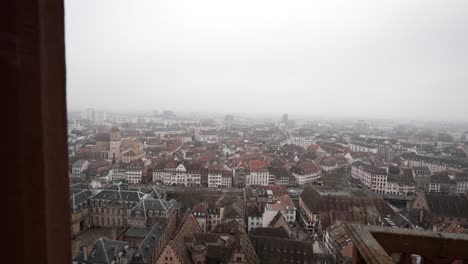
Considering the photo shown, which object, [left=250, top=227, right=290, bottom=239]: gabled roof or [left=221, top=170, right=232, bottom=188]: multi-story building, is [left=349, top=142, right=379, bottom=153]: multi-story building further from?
[left=250, top=227, right=290, bottom=239]: gabled roof

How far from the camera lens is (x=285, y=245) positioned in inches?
547

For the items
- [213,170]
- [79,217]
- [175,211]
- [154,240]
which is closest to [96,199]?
[79,217]

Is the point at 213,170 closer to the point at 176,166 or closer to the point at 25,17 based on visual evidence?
the point at 176,166

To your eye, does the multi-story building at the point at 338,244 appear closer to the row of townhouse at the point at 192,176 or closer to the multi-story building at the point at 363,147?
the row of townhouse at the point at 192,176

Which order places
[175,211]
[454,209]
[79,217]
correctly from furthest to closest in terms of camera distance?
[454,209] < [175,211] < [79,217]

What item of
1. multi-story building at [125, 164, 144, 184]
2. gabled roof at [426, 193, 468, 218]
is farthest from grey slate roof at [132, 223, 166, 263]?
gabled roof at [426, 193, 468, 218]

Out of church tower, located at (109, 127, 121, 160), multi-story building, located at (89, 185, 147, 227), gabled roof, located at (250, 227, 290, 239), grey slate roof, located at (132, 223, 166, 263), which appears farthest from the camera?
church tower, located at (109, 127, 121, 160)

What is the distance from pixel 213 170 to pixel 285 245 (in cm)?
1725

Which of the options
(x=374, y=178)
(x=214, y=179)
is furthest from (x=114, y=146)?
(x=374, y=178)

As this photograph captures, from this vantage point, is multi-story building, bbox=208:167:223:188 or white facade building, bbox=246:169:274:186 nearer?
multi-story building, bbox=208:167:223:188

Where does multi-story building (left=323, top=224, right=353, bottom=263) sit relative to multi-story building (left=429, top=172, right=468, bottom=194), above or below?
above

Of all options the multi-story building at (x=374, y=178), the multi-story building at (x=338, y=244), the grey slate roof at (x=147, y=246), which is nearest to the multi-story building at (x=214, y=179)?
the multi-story building at (x=338, y=244)

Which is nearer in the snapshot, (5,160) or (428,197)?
(5,160)

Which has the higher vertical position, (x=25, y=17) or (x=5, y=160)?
(x=25, y=17)
